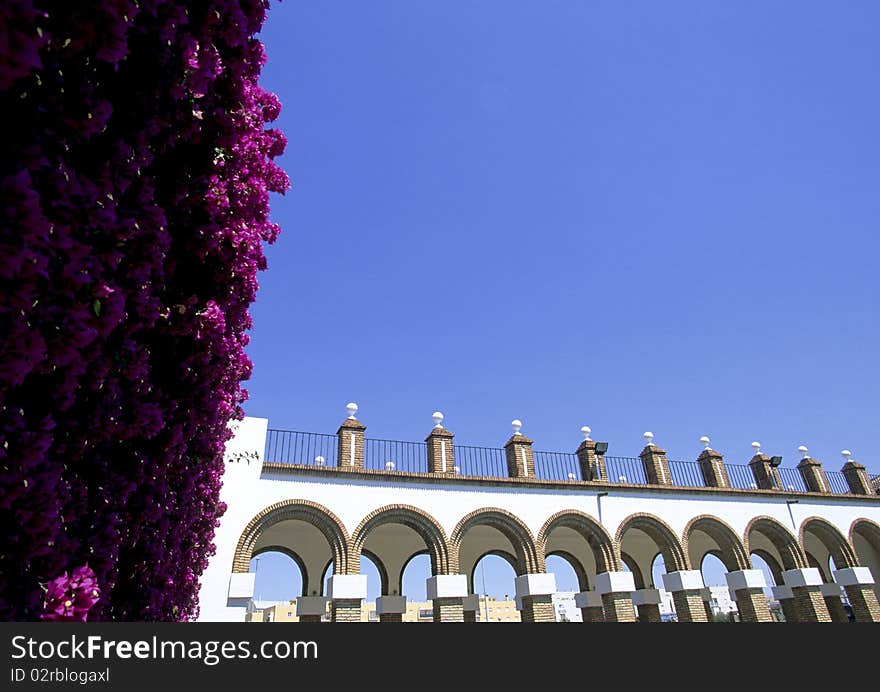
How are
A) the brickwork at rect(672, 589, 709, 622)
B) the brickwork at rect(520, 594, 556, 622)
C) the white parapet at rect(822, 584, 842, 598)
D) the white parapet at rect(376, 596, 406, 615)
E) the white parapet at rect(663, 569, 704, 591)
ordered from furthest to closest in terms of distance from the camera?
the white parapet at rect(822, 584, 842, 598), the white parapet at rect(663, 569, 704, 591), the brickwork at rect(672, 589, 709, 622), the white parapet at rect(376, 596, 406, 615), the brickwork at rect(520, 594, 556, 622)

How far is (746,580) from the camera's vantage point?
17672 millimetres

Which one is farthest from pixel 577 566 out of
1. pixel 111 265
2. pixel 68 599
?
pixel 111 265

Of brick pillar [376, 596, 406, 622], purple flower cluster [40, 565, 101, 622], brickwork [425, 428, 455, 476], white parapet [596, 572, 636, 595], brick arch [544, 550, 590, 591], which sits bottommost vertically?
purple flower cluster [40, 565, 101, 622]

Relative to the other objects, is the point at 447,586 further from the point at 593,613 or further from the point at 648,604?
the point at 648,604

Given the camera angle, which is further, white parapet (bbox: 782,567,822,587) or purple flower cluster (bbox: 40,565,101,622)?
white parapet (bbox: 782,567,822,587)

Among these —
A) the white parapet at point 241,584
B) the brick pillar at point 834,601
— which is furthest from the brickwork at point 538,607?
the brick pillar at point 834,601

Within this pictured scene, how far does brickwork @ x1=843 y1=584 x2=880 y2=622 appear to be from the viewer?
62.2 ft

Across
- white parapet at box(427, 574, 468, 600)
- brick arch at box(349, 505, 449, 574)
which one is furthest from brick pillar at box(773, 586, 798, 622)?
brick arch at box(349, 505, 449, 574)

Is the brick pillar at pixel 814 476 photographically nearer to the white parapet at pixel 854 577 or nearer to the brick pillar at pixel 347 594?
the white parapet at pixel 854 577

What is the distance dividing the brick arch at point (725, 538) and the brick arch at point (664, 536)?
2.70 feet

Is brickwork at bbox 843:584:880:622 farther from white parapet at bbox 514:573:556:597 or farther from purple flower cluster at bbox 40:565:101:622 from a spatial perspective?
purple flower cluster at bbox 40:565:101:622

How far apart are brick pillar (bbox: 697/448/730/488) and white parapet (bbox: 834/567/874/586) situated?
545cm

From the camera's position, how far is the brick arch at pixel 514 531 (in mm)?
15544

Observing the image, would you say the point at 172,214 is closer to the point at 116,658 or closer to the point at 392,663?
the point at 116,658
